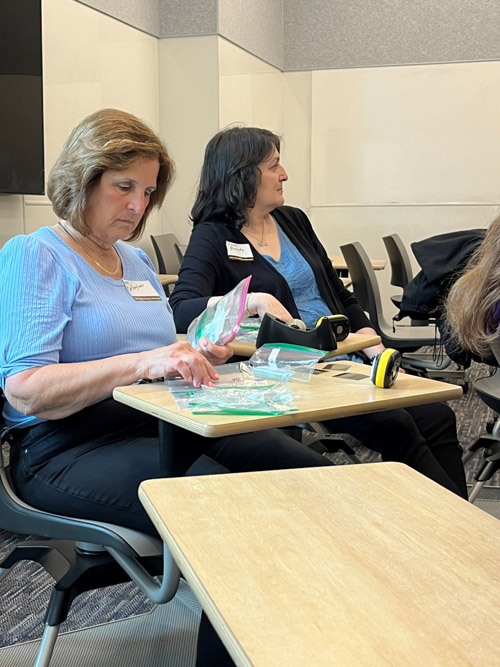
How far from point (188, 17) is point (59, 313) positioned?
5.19 m

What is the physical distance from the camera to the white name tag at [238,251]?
262 centimetres

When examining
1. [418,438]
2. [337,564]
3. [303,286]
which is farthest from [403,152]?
[337,564]

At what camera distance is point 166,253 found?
602cm

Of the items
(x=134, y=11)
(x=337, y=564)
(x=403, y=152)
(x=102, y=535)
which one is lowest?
(x=102, y=535)

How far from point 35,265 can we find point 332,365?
0.70m

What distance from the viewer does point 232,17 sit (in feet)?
21.6

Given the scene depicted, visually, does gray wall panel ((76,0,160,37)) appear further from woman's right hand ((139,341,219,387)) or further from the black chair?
woman's right hand ((139,341,219,387))

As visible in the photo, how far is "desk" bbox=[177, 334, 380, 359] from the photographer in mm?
2045

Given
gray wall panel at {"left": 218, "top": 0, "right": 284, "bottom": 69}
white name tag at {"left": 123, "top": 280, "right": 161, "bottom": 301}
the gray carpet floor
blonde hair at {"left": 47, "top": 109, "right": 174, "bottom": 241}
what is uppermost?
gray wall panel at {"left": 218, "top": 0, "right": 284, "bottom": 69}

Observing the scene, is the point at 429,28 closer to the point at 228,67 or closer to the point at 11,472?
the point at 228,67

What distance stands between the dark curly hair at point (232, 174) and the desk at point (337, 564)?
1.66m

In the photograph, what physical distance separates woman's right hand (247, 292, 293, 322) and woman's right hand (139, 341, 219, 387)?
1.85 feet

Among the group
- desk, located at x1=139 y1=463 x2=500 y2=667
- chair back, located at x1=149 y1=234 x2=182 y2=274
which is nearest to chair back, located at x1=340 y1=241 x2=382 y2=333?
chair back, located at x1=149 y1=234 x2=182 y2=274

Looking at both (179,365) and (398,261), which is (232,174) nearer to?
(179,365)
